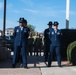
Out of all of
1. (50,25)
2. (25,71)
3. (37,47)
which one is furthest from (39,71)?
(37,47)

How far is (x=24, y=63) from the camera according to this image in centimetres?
1328

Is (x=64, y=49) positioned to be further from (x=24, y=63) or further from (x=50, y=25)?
(x=24, y=63)

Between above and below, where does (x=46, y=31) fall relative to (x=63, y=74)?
above

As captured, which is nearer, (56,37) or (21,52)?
(21,52)

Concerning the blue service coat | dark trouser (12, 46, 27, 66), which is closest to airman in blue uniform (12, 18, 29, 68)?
dark trouser (12, 46, 27, 66)

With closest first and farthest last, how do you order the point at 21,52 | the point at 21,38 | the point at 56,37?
the point at 21,38 → the point at 21,52 → the point at 56,37

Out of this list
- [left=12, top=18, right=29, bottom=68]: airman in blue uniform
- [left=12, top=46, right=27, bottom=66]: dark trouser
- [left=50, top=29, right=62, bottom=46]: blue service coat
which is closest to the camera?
[left=12, top=18, right=29, bottom=68]: airman in blue uniform

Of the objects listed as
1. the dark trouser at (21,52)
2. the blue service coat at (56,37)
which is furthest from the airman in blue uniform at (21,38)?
the blue service coat at (56,37)

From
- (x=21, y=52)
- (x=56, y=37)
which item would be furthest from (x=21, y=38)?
(x=56, y=37)

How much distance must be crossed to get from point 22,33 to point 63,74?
2.58 meters

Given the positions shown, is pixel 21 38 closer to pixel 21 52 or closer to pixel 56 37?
pixel 21 52

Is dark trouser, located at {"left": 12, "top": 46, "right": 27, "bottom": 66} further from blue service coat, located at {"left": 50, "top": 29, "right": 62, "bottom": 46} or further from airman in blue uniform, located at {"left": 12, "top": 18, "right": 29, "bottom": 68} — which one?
blue service coat, located at {"left": 50, "top": 29, "right": 62, "bottom": 46}

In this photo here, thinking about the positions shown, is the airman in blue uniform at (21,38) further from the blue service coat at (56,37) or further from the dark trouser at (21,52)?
the blue service coat at (56,37)

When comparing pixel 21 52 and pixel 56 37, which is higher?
pixel 56 37
